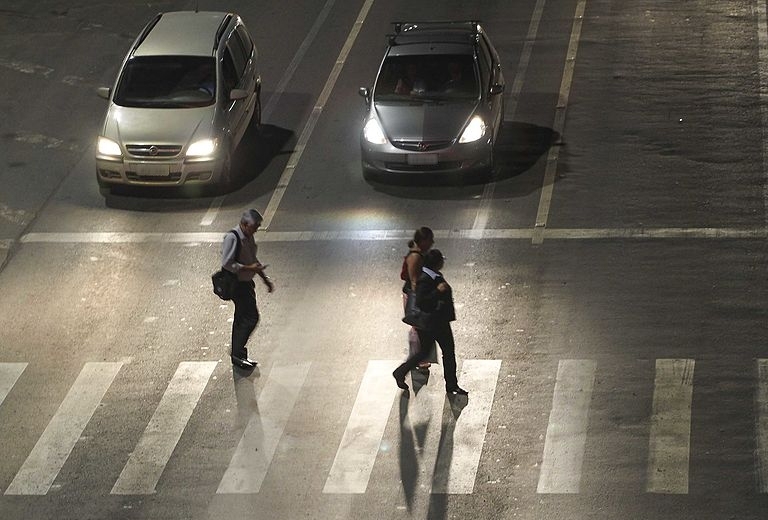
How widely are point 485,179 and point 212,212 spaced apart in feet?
12.7

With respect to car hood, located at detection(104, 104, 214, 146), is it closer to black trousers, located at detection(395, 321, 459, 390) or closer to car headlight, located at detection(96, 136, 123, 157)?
car headlight, located at detection(96, 136, 123, 157)

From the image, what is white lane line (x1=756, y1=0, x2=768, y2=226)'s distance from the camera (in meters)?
21.1

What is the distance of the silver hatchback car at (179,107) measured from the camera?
21.5 meters

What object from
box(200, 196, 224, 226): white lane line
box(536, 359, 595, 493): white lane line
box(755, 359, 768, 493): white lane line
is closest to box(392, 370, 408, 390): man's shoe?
box(536, 359, 595, 493): white lane line

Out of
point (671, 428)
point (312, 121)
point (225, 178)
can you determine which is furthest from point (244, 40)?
point (671, 428)

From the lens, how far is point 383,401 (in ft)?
52.3

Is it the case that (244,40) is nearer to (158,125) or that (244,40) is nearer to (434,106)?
(158,125)

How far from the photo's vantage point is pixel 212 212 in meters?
21.3

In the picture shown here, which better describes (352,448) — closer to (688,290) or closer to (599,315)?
(599,315)

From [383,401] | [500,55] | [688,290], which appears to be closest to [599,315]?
[688,290]

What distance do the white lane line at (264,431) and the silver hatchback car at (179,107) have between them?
5.60 metres

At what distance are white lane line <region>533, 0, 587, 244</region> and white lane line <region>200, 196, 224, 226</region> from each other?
441cm

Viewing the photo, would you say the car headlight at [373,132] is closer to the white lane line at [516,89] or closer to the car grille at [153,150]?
the white lane line at [516,89]

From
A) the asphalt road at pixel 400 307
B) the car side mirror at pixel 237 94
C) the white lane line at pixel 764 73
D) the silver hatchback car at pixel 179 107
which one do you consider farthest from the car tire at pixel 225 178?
the white lane line at pixel 764 73
